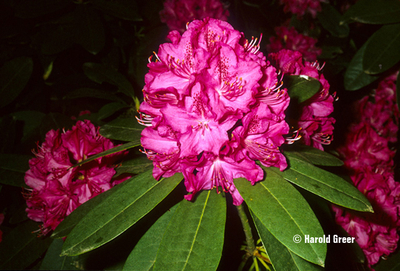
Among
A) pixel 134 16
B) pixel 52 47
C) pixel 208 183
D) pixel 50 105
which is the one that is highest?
pixel 134 16

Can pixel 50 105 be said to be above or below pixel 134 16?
below

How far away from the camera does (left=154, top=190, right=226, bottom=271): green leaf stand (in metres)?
0.60

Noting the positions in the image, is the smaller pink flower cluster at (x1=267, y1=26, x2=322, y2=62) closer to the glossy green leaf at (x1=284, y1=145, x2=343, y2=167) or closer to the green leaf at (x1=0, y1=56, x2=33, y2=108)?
the glossy green leaf at (x1=284, y1=145, x2=343, y2=167)

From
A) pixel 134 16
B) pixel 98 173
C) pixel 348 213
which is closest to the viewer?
pixel 98 173

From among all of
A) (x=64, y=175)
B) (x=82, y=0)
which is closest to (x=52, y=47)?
(x=82, y=0)

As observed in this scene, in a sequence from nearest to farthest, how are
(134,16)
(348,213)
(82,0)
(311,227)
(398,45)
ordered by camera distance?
1. (311,227)
2. (348,213)
3. (398,45)
4. (134,16)
5. (82,0)

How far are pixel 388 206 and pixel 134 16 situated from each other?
173 cm

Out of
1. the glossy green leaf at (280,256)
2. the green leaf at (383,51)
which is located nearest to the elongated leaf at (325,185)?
the glossy green leaf at (280,256)

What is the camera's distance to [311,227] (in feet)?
1.84

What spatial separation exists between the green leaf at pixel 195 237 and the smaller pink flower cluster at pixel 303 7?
2.05m

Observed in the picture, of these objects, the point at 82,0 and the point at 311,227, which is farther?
the point at 82,0

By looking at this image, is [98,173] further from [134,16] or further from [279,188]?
[134,16]

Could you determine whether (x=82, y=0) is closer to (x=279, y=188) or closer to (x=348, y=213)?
(x=279, y=188)

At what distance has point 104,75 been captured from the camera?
151cm
